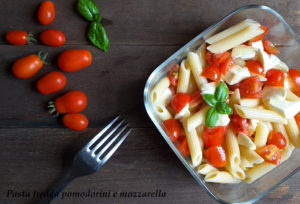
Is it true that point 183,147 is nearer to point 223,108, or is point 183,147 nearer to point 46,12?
point 223,108

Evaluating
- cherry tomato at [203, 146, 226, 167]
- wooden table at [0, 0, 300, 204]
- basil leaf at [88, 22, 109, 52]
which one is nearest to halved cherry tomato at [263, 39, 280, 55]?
wooden table at [0, 0, 300, 204]

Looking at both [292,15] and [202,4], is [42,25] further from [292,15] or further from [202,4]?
[292,15]

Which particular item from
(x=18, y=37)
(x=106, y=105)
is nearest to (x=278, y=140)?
(x=106, y=105)

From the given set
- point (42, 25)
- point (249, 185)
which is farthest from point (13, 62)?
point (249, 185)

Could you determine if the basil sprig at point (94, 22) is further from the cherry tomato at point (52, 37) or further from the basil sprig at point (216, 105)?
the basil sprig at point (216, 105)

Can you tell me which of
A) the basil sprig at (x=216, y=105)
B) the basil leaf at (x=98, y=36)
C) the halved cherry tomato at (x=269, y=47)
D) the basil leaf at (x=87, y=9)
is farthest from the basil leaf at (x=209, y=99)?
the basil leaf at (x=87, y=9)
